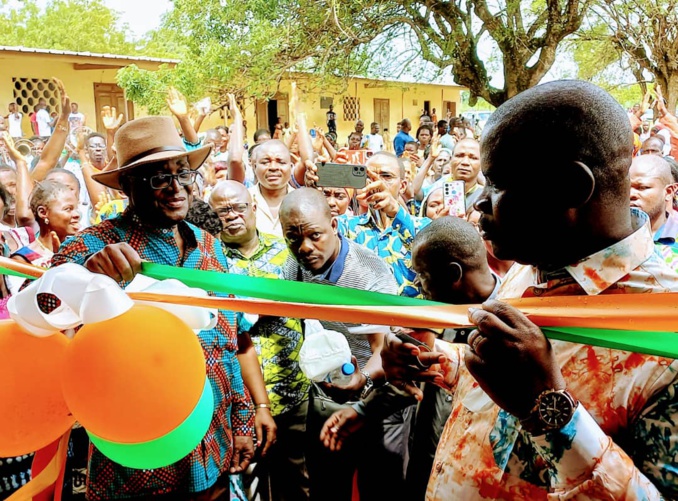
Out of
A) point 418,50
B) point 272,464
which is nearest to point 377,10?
point 418,50

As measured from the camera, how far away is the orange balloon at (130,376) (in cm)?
143

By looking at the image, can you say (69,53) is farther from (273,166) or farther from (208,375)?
(208,375)

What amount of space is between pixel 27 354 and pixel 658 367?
4.58 feet

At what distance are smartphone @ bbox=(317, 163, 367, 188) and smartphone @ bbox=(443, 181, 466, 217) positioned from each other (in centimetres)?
67

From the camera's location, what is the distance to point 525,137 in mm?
1200

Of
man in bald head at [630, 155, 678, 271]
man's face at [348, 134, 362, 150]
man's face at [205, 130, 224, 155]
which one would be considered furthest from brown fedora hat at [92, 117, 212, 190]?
man's face at [348, 134, 362, 150]

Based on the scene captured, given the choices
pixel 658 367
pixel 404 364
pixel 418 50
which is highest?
pixel 418 50

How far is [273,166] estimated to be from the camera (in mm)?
5039

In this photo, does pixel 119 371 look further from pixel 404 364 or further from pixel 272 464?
pixel 272 464

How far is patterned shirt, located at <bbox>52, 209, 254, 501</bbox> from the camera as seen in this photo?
2.39m

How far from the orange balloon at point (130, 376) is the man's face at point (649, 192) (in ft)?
10.2

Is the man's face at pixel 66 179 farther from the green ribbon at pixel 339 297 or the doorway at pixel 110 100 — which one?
the doorway at pixel 110 100

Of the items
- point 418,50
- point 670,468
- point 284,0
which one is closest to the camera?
point 670,468

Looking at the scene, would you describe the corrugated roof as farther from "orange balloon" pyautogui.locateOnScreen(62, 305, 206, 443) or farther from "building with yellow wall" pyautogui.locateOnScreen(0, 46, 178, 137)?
"orange balloon" pyautogui.locateOnScreen(62, 305, 206, 443)
